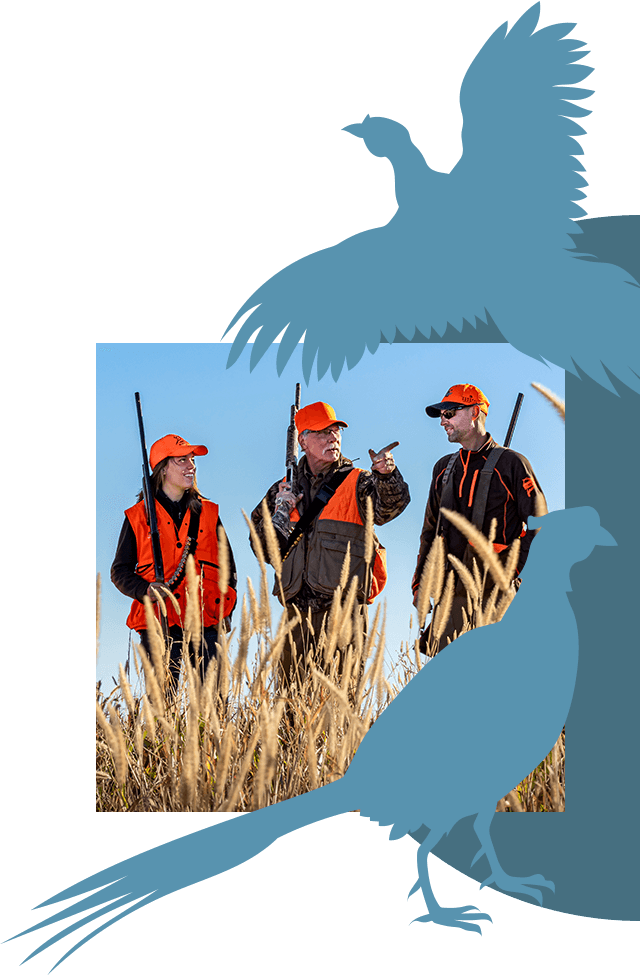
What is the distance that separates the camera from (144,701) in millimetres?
2742

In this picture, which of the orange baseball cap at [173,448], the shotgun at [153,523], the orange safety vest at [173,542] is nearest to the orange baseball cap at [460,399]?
the orange baseball cap at [173,448]

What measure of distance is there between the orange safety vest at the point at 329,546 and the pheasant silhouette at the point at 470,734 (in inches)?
51.8

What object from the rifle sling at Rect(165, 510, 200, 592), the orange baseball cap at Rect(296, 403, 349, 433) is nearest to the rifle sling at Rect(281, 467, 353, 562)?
the orange baseball cap at Rect(296, 403, 349, 433)

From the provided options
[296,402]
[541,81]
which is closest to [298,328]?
[296,402]

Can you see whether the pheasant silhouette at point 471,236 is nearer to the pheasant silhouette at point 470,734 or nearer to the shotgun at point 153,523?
the pheasant silhouette at point 470,734

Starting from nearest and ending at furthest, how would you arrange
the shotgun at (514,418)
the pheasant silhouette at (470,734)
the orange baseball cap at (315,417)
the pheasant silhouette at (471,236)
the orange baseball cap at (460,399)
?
the pheasant silhouette at (470,734)
the pheasant silhouette at (471,236)
the shotgun at (514,418)
the orange baseball cap at (460,399)
the orange baseball cap at (315,417)

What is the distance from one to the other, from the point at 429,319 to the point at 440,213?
0.32 metres

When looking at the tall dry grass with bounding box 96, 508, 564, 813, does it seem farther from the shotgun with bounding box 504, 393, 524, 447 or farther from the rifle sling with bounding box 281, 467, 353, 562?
the rifle sling with bounding box 281, 467, 353, 562

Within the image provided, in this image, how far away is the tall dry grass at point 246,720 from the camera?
2713 millimetres

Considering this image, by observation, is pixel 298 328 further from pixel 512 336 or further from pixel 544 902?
pixel 544 902

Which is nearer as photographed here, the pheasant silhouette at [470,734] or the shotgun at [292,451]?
the pheasant silhouette at [470,734]

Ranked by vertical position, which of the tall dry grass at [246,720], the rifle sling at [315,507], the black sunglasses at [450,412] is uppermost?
the black sunglasses at [450,412]

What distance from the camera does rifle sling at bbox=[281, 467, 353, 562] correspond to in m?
3.68

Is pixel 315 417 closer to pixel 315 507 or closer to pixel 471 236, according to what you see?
pixel 315 507
